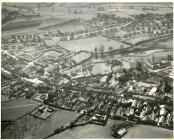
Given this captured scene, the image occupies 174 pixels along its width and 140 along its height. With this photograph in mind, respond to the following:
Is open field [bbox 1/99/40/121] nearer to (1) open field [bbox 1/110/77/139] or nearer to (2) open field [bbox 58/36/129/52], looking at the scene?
(1) open field [bbox 1/110/77/139]

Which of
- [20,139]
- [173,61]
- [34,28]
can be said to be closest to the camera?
[20,139]

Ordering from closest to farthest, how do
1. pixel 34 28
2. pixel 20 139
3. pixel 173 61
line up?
pixel 20 139
pixel 173 61
pixel 34 28

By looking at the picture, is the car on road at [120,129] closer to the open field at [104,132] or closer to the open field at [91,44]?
the open field at [104,132]

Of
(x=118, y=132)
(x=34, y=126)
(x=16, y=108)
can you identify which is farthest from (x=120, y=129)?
(x=16, y=108)

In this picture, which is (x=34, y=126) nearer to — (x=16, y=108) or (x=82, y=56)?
(x=16, y=108)

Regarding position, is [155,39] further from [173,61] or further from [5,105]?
[5,105]

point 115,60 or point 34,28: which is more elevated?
point 34,28

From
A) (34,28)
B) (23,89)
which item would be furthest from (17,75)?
(34,28)

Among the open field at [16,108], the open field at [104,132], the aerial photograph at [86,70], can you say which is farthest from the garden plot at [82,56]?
the open field at [104,132]

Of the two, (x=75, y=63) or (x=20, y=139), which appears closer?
(x=20, y=139)
